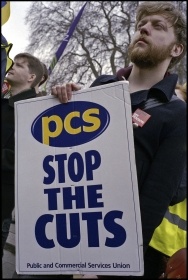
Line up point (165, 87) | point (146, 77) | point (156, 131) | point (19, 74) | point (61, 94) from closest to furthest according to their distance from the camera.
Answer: point (61, 94) < point (156, 131) < point (165, 87) < point (146, 77) < point (19, 74)

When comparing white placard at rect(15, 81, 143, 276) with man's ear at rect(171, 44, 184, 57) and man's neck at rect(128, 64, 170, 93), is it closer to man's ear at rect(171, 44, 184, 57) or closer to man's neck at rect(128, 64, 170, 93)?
man's neck at rect(128, 64, 170, 93)

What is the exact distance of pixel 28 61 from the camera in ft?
9.91

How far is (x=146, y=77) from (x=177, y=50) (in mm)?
Result: 202

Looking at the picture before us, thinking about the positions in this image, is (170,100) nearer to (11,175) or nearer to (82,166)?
(82,166)

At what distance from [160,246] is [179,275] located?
0.59 meters

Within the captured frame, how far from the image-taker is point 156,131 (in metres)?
1.83

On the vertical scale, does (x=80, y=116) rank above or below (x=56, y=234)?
above

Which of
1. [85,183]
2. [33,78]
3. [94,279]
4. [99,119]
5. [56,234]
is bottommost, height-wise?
[94,279]

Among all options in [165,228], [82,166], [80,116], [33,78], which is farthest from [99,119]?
[33,78]

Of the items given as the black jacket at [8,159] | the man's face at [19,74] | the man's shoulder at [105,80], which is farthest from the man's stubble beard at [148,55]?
the man's face at [19,74]

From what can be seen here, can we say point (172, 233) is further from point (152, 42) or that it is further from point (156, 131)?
point (152, 42)

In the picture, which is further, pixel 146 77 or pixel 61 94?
pixel 146 77

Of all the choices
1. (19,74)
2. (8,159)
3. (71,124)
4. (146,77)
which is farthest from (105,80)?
(19,74)

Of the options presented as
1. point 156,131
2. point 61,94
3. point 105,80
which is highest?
point 105,80
